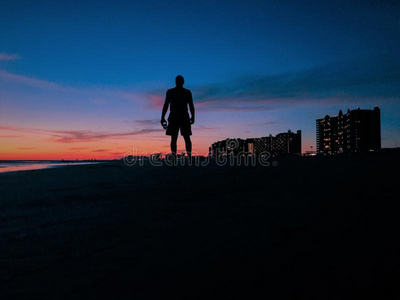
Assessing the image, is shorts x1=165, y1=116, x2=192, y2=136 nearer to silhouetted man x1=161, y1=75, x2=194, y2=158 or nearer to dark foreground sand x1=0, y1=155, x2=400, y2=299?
silhouetted man x1=161, y1=75, x2=194, y2=158

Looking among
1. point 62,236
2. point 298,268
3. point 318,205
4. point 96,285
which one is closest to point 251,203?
point 318,205

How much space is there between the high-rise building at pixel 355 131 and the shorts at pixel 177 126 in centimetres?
15685

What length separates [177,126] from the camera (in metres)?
8.09

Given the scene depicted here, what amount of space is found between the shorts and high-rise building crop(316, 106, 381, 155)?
6175 inches

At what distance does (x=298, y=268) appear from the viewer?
2.60ft

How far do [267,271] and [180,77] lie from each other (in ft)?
25.2

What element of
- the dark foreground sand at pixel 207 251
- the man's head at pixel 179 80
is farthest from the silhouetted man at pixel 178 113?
the dark foreground sand at pixel 207 251

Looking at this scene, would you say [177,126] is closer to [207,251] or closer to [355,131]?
[207,251]

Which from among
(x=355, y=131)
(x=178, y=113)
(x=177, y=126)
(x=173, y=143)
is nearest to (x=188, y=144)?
(x=173, y=143)

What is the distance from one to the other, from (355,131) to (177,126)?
529 ft

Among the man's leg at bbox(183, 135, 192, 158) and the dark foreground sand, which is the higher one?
the man's leg at bbox(183, 135, 192, 158)

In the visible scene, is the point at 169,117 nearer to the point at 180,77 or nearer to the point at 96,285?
the point at 180,77

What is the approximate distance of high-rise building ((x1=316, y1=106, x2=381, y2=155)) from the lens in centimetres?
14488

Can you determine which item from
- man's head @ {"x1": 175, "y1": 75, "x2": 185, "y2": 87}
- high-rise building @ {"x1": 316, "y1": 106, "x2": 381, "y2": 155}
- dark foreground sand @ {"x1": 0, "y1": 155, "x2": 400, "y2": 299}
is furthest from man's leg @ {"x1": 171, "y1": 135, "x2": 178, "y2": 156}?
high-rise building @ {"x1": 316, "y1": 106, "x2": 381, "y2": 155}
